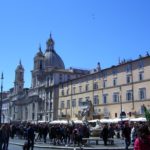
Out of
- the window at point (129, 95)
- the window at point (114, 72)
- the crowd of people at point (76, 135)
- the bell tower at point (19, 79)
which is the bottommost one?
the crowd of people at point (76, 135)

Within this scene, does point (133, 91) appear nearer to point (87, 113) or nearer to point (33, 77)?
point (87, 113)

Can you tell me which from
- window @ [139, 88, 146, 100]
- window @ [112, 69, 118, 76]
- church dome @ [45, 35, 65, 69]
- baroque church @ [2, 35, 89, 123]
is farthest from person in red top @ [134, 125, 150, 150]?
church dome @ [45, 35, 65, 69]

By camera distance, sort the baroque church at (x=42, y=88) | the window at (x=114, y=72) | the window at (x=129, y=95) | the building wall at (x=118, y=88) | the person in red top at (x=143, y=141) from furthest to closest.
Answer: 1. the baroque church at (x=42, y=88)
2. the window at (x=114, y=72)
3. the window at (x=129, y=95)
4. the building wall at (x=118, y=88)
5. the person in red top at (x=143, y=141)

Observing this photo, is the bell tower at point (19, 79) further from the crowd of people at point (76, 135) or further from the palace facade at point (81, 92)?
the crowd of people at point (76, 135)

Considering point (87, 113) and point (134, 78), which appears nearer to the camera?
point (87, 113)

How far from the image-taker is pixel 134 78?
61.3 metres

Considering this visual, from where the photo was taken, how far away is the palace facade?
59.9 metres

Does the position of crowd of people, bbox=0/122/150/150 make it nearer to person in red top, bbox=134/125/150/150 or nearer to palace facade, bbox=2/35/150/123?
person in red top, bbox=134/125/150/150

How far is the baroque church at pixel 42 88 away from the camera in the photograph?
9406 cm

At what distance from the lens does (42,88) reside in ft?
333

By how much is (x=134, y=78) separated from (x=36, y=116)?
1946 inches

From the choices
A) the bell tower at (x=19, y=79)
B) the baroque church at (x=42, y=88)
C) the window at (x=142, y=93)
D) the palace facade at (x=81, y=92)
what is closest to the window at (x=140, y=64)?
the palace facade at (x=81, y=92)

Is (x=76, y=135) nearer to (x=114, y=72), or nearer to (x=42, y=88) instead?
(x=114, y=72)

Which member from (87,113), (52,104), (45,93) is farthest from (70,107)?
(87,113)
